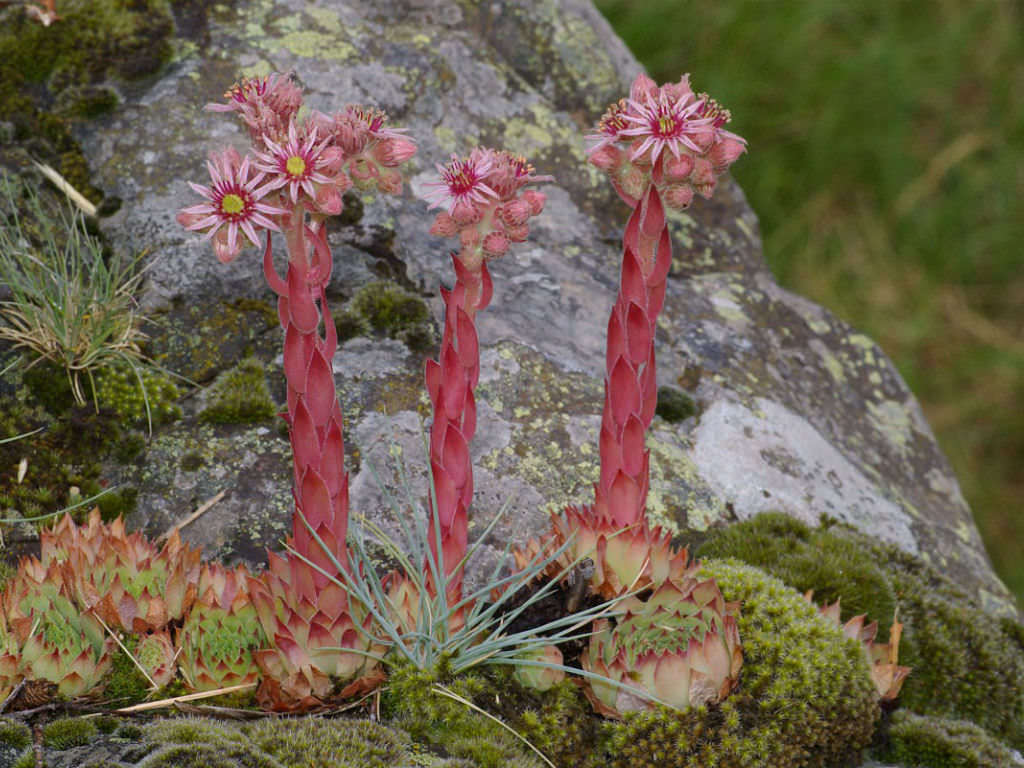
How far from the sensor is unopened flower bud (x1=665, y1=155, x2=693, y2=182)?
2781 mm

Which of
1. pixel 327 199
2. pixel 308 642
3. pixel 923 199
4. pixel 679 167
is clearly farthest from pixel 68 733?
pixel 923 199

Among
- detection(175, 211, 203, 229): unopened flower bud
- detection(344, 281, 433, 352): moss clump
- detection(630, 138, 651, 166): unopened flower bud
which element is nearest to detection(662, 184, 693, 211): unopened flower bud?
detection(630, 138, 651, 166): unopened flower bud

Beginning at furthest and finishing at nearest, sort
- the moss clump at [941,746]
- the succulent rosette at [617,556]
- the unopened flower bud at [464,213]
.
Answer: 1. the moss clump at [941,746]
2. the succulent rosette at [617,556]
3. the unopened flower bud at [464,213]

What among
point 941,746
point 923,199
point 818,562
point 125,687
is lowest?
point 125,687

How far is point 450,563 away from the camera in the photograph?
3010 millimetres

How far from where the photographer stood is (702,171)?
2.82m

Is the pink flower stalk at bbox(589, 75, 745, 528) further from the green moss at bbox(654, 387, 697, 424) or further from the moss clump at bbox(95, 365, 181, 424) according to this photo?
the moss clump at bbox(95, 365, 181, 424)

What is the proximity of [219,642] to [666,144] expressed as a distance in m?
1.84

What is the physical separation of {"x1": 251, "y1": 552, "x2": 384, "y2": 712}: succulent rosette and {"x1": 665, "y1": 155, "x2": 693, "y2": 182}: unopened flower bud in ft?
4.76

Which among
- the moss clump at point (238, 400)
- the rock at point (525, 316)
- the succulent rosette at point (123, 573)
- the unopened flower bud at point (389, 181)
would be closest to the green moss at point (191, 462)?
the rock at point (525, 316)

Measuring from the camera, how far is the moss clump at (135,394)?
3.78 m

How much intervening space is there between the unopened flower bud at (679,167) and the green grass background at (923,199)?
531 centimetres

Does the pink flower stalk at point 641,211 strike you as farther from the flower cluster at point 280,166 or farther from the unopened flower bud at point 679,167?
the flower cluster at point 280,166

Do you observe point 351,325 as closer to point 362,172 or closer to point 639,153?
point 362,172
